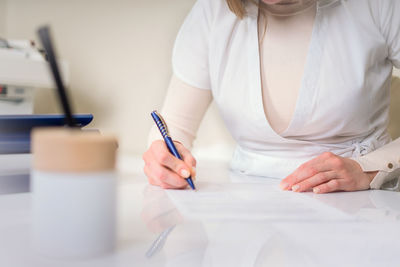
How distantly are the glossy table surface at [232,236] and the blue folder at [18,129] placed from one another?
0.46 feet

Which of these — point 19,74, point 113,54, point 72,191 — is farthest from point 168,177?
point 113,54

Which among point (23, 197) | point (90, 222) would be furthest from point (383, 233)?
point (23, 197)

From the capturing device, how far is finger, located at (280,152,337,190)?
0.73m

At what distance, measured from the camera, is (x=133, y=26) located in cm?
197

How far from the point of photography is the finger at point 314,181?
A: 2.32ft

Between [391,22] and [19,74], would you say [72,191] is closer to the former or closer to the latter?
[391,22]

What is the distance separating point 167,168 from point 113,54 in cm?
139

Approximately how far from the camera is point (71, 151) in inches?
11.0

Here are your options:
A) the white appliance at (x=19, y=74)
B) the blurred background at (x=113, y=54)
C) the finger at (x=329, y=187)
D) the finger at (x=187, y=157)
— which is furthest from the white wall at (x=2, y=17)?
the finger at (x=329, y=187)

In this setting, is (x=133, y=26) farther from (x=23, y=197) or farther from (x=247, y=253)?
(x=247, y=253)

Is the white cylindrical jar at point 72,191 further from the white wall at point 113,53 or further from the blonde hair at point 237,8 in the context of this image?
the white wall at point 113,53

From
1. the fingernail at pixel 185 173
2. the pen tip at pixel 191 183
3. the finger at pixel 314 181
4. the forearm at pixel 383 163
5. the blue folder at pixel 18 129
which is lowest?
the forearm at pixel 383 163

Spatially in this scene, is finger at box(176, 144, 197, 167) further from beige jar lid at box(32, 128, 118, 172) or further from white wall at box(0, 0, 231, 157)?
white wall at box(0, 0, 231, 157)

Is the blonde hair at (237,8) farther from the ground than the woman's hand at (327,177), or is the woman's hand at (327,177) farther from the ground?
the blonde hair at (237,8)
